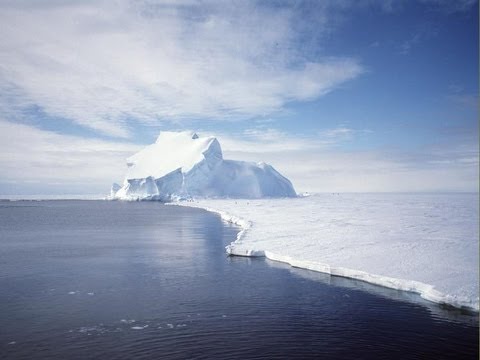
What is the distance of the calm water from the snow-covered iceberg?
80.1 meters

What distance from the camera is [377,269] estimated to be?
52.1 ft

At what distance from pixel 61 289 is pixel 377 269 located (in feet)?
42.2

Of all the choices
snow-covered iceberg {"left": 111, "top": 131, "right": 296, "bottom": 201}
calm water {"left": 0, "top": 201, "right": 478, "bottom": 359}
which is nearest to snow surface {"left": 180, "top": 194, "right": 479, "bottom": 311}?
calm water {"left": 0, "top": 201, "right": 478, "bottom": 359}

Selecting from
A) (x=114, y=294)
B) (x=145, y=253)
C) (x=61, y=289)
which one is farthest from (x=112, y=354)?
(x=145, y=253)

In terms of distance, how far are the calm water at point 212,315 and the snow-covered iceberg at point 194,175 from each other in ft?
263

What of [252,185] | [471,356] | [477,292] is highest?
[252,185]

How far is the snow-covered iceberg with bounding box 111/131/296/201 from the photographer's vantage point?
99688 millimetres

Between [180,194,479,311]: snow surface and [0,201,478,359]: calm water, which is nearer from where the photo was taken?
[0,201,478,359]: calm water

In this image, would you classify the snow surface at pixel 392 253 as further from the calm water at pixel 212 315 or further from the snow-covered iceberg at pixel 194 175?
the snow-covered iceberg at pixel 194 175

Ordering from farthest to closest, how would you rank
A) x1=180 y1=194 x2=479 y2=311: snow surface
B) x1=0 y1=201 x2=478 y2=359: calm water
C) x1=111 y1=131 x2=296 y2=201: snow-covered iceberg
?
1. x1=111 y1=131 x2=296 y2=201: snow-covered iceberg
2. x1=180 y1=194 x2=479 y2=311: snow surface
3. x1=0 y1=201 x2=478 y2=359: calm water

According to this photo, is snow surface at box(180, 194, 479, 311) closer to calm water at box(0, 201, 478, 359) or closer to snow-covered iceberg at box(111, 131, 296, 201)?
calm water at box(0, 201, 478, 359)

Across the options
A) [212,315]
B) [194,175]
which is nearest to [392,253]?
[212,315]

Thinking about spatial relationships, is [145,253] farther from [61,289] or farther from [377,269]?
[377,269]

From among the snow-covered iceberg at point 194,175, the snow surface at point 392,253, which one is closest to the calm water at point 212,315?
the snow surface at point 392,253
